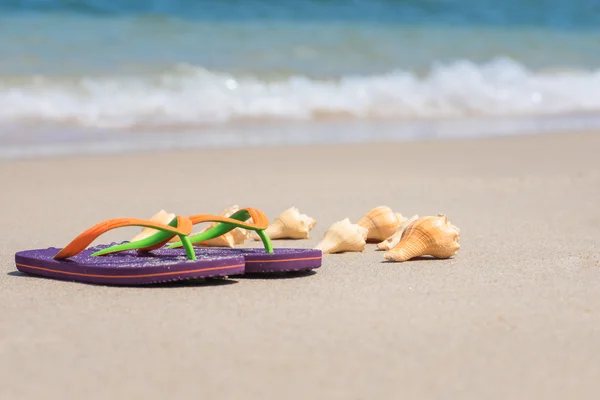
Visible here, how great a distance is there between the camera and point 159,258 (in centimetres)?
286

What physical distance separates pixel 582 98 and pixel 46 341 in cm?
992

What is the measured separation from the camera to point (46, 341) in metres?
2.20

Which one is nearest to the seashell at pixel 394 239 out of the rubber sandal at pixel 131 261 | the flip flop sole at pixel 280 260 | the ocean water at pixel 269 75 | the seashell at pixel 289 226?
the seashell at pixel 289 226

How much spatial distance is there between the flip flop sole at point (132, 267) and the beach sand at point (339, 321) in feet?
0.16

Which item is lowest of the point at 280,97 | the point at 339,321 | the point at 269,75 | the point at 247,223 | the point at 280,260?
the point at 339,321

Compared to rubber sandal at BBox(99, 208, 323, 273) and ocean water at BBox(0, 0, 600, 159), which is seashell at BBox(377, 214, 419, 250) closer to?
rubber sandal at BBox(99, 208, 323, 273)

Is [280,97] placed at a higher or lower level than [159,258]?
higher

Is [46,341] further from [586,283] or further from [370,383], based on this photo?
[586,283]

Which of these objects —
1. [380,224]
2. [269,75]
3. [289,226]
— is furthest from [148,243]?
[269,75]

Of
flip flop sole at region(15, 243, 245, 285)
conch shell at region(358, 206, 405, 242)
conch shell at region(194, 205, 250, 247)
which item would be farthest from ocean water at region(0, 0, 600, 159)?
flip flop sole at region(15, 243, 245, 285)

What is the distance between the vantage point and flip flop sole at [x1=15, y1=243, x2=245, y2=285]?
2664 mm

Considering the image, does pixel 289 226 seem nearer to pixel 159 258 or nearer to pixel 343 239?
pixel 343 239

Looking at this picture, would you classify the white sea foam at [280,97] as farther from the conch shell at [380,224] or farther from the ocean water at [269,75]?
the conch shell at [380,224]

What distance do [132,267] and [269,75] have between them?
A: 28.1ft
